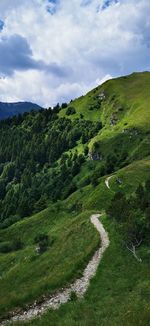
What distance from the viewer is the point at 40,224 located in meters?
105

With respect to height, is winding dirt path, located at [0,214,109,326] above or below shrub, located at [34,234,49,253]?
above

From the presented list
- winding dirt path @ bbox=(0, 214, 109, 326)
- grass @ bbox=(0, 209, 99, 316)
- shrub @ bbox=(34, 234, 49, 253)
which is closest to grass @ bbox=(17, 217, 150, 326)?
winding dirt path @ bbox=(0, 214, 109, 326)

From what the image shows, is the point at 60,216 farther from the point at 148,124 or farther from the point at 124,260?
the point at 148,124

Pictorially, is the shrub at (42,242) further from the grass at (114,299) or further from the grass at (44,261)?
the grass at (114,299)

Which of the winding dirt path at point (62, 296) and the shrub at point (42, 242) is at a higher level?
the winding dirt path at point (62, 296)

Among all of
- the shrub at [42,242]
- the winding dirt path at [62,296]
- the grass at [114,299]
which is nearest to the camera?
the grass at [114,299]

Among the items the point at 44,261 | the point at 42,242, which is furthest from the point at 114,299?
the point at 42,242

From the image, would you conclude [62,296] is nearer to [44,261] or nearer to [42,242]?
[44,261]

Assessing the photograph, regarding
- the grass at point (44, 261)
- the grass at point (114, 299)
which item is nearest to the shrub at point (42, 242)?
the grass at point (44, 261)

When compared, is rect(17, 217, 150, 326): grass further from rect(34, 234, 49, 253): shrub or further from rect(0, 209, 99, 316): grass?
rect(34, 234, 49, 253): shrub

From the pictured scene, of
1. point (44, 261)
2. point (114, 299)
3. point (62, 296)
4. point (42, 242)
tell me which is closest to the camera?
point (114, 299)

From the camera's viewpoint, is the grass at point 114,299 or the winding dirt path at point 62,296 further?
the winding dirt path at point 62,296

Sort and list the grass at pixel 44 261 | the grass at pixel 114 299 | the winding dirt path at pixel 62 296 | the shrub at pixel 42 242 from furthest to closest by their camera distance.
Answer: the shrub at pixel 42 242 < the grass at pixel 44 261 < the winding dirt path at pixel 62 296 < the grass at pixel 114 299

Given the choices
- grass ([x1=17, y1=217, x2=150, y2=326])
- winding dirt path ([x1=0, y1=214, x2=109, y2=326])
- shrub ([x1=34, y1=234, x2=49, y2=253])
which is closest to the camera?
grass ([x1=17, y1=217, x2=150, y2=326])
